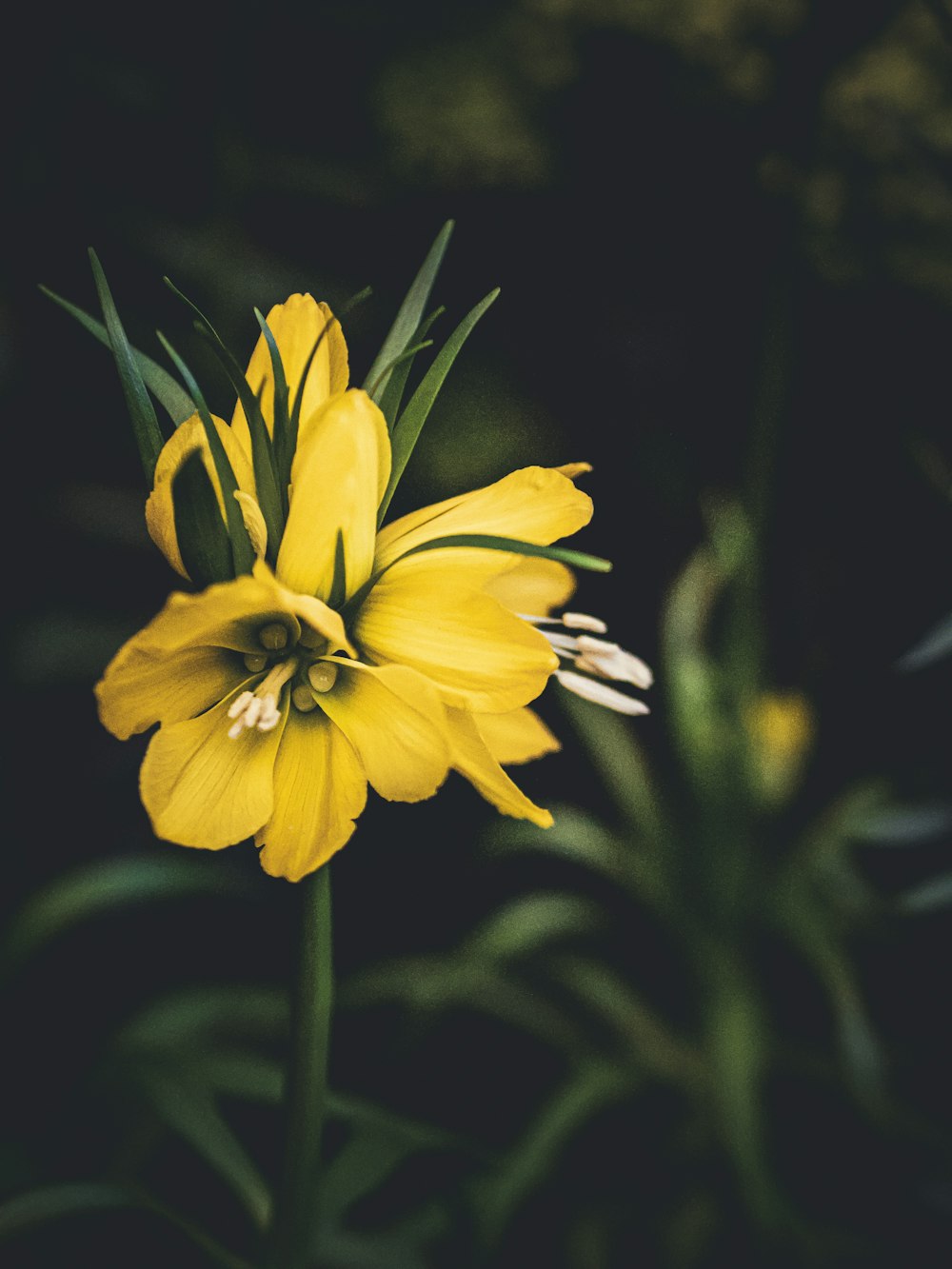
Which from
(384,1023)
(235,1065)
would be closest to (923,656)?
(235,1065)

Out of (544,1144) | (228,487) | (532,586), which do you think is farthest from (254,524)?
(544,1144)

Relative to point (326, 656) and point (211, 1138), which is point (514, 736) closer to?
point (326, 656)

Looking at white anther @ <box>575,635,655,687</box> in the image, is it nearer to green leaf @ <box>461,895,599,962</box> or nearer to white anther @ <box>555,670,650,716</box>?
white anther @ <box>555,670,650,716</box>

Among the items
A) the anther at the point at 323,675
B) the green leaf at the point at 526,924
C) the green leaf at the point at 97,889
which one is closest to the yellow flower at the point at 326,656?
the anther at the point at 323,675

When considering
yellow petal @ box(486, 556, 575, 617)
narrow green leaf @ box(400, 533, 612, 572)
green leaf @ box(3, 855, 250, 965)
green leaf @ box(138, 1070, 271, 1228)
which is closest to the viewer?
narrow green leaf @ box(400, 533, 612, 572)

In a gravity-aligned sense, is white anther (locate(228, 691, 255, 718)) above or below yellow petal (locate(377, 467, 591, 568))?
below

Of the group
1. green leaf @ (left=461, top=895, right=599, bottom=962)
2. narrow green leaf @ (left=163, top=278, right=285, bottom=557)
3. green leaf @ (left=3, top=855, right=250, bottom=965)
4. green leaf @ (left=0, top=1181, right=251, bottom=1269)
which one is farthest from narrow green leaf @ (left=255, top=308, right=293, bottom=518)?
green leaf @ (left=461, top=895, right=599, bottom=962)
